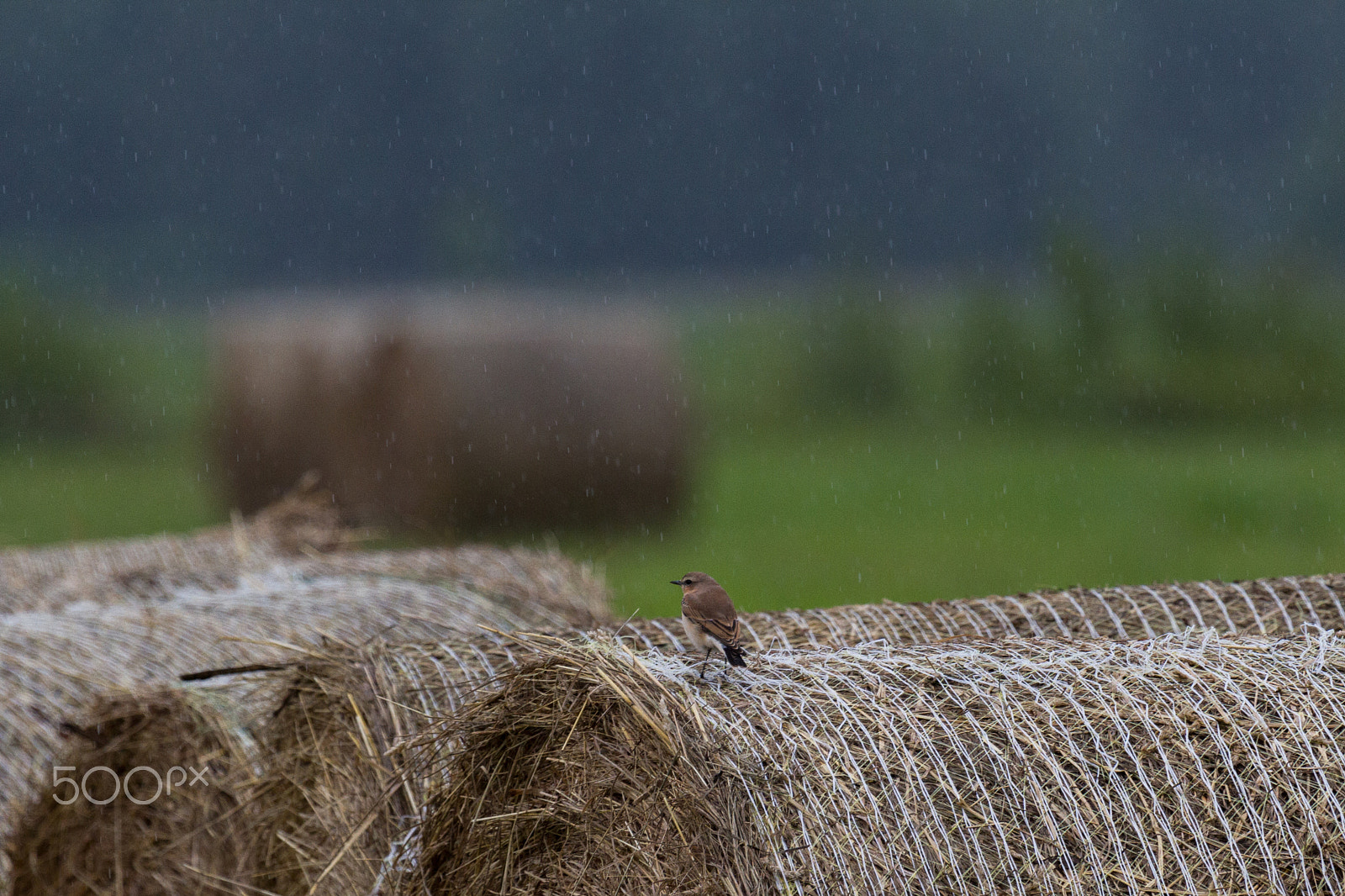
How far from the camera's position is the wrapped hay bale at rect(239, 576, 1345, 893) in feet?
16.0

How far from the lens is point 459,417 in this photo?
16.3 meters

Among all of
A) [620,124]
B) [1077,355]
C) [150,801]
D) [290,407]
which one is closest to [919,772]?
[150,801]

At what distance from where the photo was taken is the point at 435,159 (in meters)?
74.6

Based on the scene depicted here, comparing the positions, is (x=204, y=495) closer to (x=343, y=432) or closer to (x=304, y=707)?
(x=343, y=432)

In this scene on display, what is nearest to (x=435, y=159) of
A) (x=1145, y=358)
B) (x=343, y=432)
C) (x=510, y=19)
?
(x=510, y=19)

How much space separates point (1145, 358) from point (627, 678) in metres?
23.5

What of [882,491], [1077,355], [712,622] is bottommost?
[882,491]

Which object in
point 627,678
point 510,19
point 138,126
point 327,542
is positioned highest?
point 510,19

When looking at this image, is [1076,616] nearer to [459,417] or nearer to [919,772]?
[919,772]

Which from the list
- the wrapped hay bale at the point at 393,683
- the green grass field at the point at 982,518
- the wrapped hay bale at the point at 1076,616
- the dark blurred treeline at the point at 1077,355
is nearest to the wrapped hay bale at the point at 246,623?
the wrapped hay bale at the point at 393,683

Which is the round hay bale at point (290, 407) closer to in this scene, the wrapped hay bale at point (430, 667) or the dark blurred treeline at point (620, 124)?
the wrapped hay bale at point (430, 667)

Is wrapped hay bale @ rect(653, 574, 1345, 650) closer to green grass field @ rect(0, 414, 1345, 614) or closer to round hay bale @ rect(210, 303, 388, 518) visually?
green grass field @ rect(0, 414, 1345, 614)

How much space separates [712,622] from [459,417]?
1265 centimetres

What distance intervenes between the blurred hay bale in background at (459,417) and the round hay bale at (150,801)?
1007 cm
